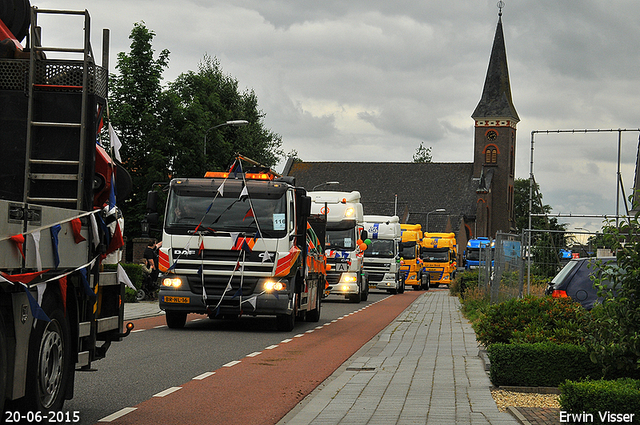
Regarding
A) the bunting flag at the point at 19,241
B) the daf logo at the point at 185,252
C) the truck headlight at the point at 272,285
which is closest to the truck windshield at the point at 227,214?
the daf logo at the point at 185,252

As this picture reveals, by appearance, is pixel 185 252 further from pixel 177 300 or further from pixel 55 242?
pixel 55 242

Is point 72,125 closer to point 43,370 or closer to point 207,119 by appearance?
point 43,370

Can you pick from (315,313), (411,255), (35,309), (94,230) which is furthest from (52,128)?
(411,255)

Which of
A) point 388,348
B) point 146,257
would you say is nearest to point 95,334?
point 388,348

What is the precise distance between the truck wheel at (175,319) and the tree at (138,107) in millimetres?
26124

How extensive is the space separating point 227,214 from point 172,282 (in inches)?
66.8

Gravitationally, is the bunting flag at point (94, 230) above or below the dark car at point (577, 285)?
above

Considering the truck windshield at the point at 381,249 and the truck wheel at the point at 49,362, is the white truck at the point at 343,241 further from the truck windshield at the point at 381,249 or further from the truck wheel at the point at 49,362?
the truck wheel at the point at 49,362

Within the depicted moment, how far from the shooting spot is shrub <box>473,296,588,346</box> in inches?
382

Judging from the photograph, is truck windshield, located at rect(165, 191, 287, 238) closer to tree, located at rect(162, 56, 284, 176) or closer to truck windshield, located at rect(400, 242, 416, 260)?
tree, located at rect(162, 56, 284, 176)

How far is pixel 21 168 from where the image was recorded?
684 cm

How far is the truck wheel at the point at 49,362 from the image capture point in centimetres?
605

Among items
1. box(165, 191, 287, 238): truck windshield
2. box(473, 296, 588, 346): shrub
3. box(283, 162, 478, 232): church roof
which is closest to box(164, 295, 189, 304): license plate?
box(165, 191, 287, 238): truck windshield

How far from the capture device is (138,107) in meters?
45.0
